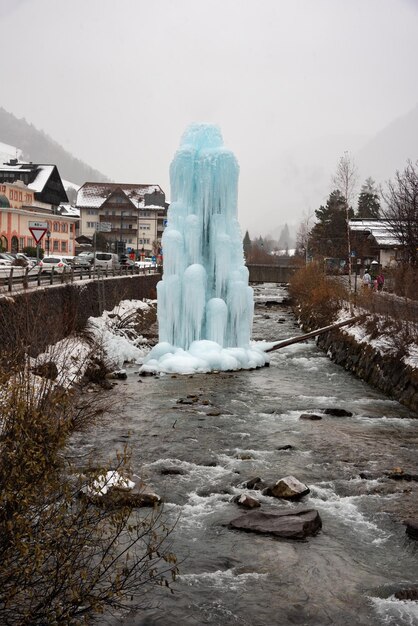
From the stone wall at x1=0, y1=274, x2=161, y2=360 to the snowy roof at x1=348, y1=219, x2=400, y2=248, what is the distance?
17.5 meters

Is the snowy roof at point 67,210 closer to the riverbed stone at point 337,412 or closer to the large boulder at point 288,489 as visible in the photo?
the riverbed stone at point 337,412

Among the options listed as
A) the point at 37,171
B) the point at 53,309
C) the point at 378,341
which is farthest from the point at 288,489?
the point at 37,171

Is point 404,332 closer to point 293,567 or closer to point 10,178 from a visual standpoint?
point 293,567

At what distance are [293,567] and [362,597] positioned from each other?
3.49 feet

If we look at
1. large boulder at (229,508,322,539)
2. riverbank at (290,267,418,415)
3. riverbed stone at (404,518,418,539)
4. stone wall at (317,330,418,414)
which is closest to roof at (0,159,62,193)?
riverbank at (290,267,418,415)

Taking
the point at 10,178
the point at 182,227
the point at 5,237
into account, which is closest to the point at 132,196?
the point at 10,178

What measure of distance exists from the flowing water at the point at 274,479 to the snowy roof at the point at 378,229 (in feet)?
89.6

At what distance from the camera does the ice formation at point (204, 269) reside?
25.5 metres

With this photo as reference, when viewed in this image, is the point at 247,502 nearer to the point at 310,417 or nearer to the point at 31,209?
the point at 310,417

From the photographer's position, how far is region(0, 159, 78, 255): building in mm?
66188

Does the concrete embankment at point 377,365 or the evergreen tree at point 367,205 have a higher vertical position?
the evergreen tree at point 367,205

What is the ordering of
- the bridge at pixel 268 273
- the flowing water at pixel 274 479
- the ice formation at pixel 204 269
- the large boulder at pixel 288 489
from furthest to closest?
the bridge at pixel 268 273 → the ice formation at pixel 204 269 → the large boulder at pixel 288 489 → the flowing water at pixel 274 479

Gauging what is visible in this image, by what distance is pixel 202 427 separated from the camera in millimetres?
16234

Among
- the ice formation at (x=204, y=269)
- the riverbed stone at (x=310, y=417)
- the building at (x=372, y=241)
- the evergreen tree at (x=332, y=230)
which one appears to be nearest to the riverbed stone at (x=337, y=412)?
the riverbed stone at (x=310, y=417)
